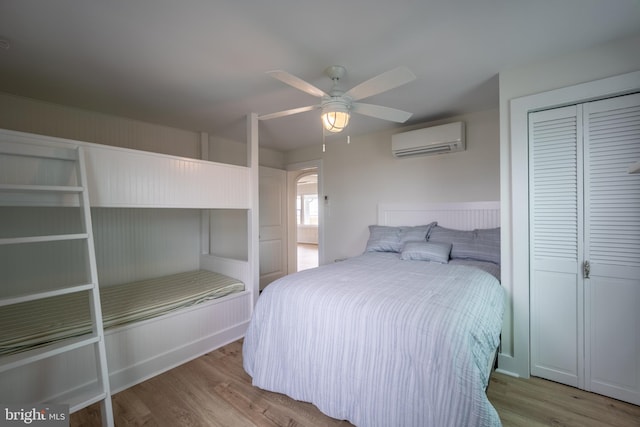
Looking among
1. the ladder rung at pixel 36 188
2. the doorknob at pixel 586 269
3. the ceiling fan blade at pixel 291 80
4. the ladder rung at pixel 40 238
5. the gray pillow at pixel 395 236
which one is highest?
the ceiling fan blade at pixel 291 80

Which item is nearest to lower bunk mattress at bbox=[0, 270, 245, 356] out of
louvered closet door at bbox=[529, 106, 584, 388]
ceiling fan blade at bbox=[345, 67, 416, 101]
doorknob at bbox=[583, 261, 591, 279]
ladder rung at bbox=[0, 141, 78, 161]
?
ladder rung at bbox=[0, 141, 78, 161]

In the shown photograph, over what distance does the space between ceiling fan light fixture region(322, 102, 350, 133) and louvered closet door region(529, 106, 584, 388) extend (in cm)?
148

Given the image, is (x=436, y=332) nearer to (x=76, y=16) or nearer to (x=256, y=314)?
(x=256, y=314)

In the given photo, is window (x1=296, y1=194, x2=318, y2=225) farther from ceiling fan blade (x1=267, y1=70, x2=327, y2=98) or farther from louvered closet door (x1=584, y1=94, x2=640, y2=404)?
louvered closet door (x1=584, y1=94, x2=640, y2=404)

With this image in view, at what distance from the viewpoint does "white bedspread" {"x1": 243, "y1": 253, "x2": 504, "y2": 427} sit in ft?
4.09

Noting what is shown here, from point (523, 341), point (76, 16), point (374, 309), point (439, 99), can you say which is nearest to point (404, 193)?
point (439, 99)

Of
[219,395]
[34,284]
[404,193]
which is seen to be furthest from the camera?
[404,193]

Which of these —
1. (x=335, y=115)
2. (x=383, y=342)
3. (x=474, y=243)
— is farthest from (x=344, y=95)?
(x=474, y=243)

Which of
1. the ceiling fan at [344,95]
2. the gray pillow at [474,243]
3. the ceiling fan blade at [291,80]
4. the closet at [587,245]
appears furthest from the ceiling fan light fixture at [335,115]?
the gray pillow at [474,243]

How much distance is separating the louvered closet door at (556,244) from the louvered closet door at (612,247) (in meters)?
0.06

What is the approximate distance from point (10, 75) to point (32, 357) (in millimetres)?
2158

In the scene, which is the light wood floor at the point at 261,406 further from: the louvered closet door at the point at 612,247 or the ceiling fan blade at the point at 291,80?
the ceiling fan blade at the point at 291,80

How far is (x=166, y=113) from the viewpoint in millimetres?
2961

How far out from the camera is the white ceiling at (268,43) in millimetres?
1462
